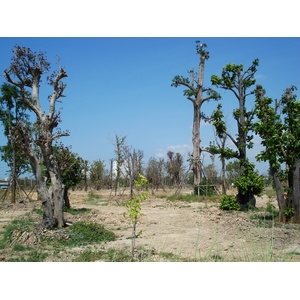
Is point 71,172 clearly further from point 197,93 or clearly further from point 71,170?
point 197,93

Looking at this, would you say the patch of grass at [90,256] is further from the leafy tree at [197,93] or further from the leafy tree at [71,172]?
Answer: the leafy tree at [197,93]

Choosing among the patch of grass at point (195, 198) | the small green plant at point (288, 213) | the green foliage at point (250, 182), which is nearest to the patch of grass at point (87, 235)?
the small green plant at point (288, 213)

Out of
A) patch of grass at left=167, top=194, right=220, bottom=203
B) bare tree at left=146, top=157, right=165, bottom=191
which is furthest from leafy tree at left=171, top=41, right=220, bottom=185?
bare tree at left=146, top=157, right=165, bottom=191

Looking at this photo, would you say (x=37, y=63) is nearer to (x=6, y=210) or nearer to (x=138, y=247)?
(x=138, y=247)

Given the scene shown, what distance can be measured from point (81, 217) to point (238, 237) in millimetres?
5095

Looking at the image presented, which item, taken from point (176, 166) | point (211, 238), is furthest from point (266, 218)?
point (176, 166)

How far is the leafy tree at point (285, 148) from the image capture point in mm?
7562

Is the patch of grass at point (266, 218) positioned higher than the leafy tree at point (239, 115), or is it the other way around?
the leafy tree at point (239, 115)

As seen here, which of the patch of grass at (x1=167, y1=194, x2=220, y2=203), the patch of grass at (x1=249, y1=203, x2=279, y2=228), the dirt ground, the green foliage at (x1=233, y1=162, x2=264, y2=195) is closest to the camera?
the dirt ground

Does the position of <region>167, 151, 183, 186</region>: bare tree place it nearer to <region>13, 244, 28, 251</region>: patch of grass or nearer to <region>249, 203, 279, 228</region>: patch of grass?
<region>249, 203, 279, 228</region>: patch of grass

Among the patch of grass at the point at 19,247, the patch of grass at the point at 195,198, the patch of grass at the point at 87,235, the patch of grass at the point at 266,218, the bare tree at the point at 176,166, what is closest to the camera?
the patch of grass at the point at 19,247

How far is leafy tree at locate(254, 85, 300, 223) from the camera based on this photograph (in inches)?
298

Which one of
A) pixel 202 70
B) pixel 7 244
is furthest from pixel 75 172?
pixel 202 70

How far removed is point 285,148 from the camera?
7879 millimetres
